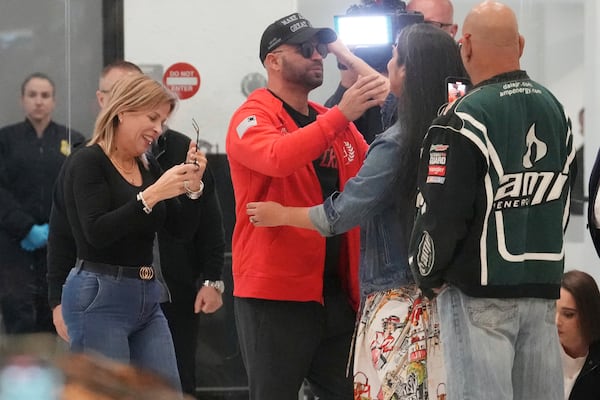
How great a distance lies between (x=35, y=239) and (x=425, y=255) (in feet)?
10.1

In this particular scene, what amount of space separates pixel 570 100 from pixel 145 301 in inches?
113

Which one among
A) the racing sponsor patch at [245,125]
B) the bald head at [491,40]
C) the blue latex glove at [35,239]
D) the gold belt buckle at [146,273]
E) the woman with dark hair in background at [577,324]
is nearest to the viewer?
the bald head at [491,40]

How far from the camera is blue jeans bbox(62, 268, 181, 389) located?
337cm

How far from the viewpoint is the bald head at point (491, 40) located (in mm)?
2605

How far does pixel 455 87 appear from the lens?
9.48 ft

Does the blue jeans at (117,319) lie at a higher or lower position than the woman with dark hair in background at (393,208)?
lower

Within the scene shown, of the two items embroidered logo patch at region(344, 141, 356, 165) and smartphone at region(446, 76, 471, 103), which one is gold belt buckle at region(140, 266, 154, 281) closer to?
embroidered logo patch at region(344, 141, 356, 165)

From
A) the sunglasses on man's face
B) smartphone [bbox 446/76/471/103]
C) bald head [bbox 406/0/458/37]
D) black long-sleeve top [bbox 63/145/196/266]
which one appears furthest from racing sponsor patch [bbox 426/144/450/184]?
bald head [bbox 406/0/458/37]

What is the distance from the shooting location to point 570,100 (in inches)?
214

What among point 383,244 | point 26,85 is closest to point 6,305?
A: point 26,85

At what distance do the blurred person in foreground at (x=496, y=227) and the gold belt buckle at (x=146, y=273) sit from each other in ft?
3.87


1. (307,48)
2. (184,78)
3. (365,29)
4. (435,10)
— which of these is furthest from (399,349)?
(184,78)

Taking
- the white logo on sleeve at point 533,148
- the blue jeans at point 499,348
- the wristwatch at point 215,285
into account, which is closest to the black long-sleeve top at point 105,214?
the wristwatch at point 215,285

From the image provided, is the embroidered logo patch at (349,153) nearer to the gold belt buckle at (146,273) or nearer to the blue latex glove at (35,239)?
the gold belt buckle at (146,273)
